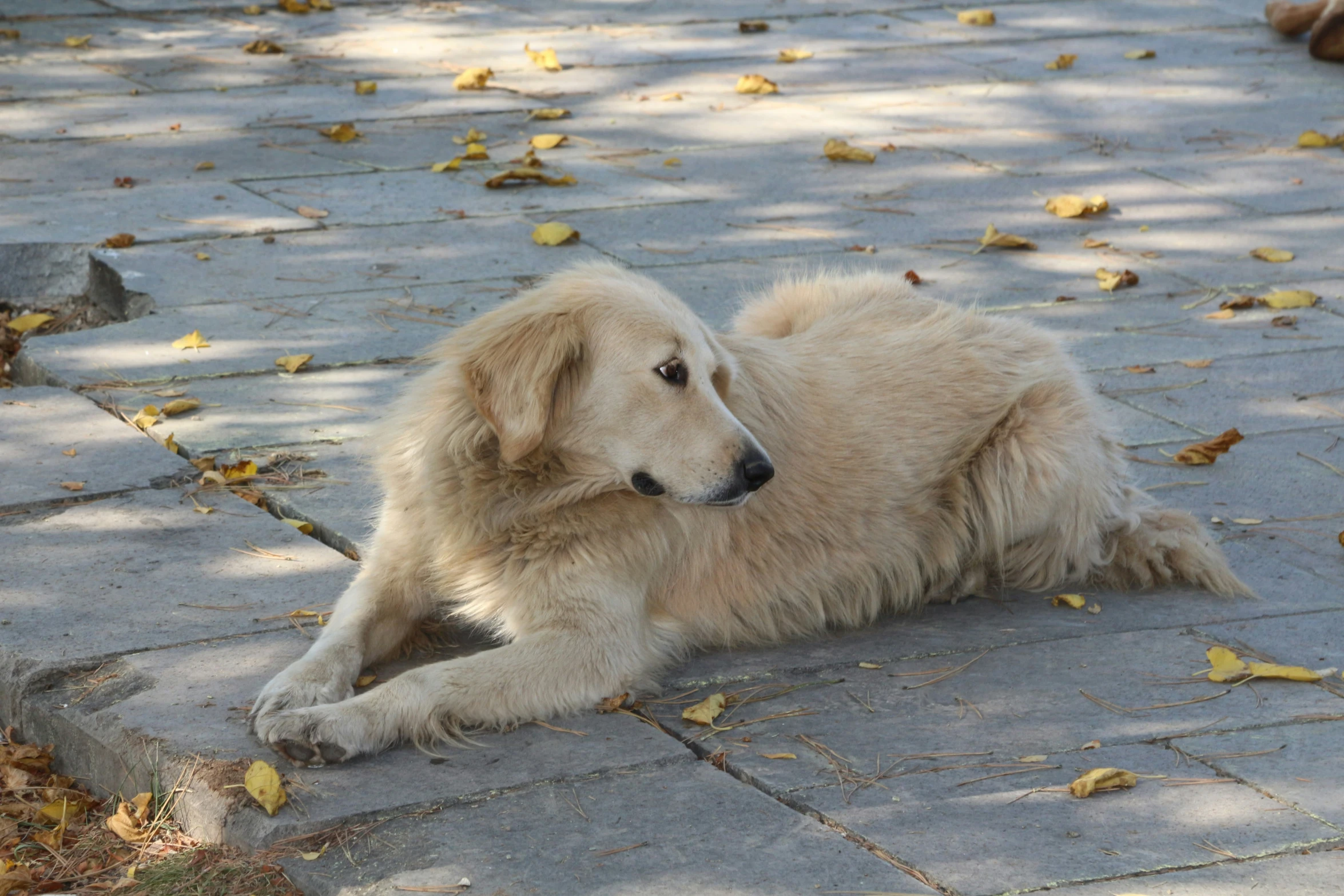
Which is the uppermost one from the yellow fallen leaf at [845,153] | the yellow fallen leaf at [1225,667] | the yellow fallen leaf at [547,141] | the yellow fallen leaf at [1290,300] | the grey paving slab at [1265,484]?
the yellow fallen leaf at [547,141]

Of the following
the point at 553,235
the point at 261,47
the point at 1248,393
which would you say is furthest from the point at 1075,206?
the point at 261,47

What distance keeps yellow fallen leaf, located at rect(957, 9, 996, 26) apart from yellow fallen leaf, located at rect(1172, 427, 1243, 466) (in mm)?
8344

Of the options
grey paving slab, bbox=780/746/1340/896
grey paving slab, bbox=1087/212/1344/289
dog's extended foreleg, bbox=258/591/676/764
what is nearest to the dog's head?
dog's extended foreleg, bbox=258/591/676/764

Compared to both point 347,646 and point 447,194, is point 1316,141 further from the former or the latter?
point 347,646

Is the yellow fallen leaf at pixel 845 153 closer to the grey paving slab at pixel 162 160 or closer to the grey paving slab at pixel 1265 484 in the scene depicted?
the grey paving slab at pixel 162 160

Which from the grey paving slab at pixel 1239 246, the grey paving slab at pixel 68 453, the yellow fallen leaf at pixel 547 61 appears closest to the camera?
the grey paving slab at pixel 68 453

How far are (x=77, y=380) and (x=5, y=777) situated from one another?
98.9 inches

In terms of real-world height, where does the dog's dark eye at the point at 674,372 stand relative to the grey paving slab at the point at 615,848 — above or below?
above

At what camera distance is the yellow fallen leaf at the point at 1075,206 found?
853 cm

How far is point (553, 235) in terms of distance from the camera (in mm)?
7750

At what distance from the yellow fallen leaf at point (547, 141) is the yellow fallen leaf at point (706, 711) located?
608cm

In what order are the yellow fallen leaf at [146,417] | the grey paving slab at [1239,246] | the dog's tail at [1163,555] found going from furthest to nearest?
the grey paving slab at [1239,246]
the yellow fallen leaf at [146,417]
the dog's tail at [1163,555]

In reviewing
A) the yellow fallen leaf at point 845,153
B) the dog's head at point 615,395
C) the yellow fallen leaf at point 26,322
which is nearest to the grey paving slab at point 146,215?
the yellow fallen leaf at point 26,322

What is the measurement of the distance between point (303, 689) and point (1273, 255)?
601cm
